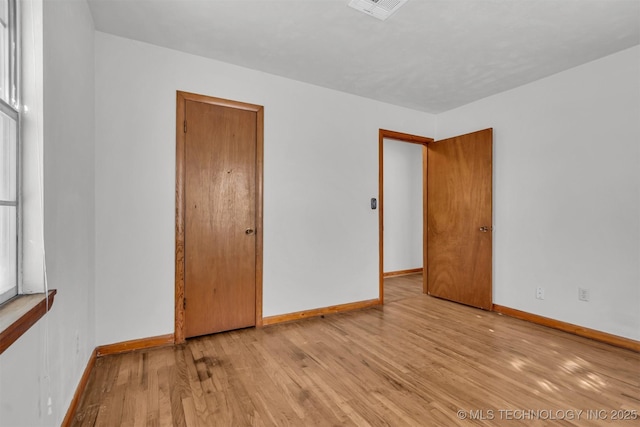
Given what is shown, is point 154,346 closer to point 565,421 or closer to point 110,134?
point 110,134

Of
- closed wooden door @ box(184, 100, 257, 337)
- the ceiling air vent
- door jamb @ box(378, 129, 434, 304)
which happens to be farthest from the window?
door jamb @ box(378, 129, 434, 304)

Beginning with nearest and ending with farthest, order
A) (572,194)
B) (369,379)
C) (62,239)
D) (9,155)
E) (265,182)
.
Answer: (9,155) < (62,239) < (369,379) < (572,194) < (265,182)

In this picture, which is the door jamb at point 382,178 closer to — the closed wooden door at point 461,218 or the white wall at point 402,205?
the closed wooden door at point 461,218

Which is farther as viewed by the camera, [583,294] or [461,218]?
[461,218]

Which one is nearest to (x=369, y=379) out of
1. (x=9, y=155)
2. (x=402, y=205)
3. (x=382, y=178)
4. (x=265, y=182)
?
(x=265, y=182)

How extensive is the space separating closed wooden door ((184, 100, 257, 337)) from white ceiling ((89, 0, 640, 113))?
624 mm

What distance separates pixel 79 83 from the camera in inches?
77.0

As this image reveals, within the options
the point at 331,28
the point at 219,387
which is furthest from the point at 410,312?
the point at 331,28

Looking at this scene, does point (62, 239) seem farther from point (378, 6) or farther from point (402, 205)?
point (402, 205)

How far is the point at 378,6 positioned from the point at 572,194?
254 centimetres

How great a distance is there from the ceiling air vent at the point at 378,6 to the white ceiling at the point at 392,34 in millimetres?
59

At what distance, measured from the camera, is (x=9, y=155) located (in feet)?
3.94

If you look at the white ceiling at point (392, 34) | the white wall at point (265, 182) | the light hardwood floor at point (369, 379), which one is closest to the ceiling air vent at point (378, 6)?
the white ceiling at point (392, 34)

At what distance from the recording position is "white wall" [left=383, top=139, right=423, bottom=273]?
5668 mm
